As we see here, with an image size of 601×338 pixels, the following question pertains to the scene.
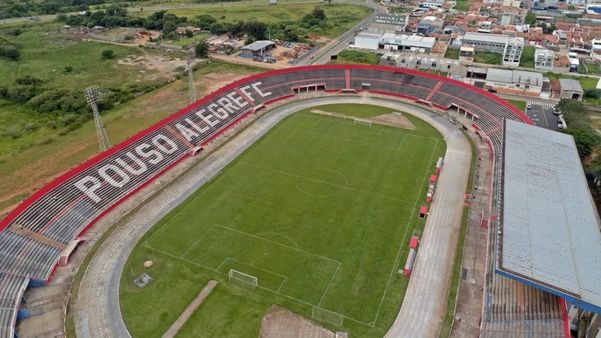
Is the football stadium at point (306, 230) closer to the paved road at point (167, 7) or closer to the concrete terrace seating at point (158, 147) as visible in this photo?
the concrete terrace seating at point (158, 147)

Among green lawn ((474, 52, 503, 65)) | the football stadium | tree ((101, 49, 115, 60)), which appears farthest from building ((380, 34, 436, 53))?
tree ((101, 49, 115, 60))

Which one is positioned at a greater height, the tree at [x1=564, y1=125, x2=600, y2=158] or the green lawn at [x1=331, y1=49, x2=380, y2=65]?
the green lawn at [x1=331, y1=49, x2=380, y2=65]

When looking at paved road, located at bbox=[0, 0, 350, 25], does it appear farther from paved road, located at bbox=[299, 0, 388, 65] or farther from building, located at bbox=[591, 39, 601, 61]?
building, located at bbox=[591, 39, 601, 61]

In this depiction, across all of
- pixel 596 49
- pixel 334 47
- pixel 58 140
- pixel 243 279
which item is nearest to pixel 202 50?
pixel 334 47

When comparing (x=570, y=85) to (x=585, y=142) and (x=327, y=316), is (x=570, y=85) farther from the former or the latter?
(x=327, y=316)

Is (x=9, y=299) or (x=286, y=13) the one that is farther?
(x=286, y=13)

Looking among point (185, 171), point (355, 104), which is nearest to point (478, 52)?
point (355, 104)
